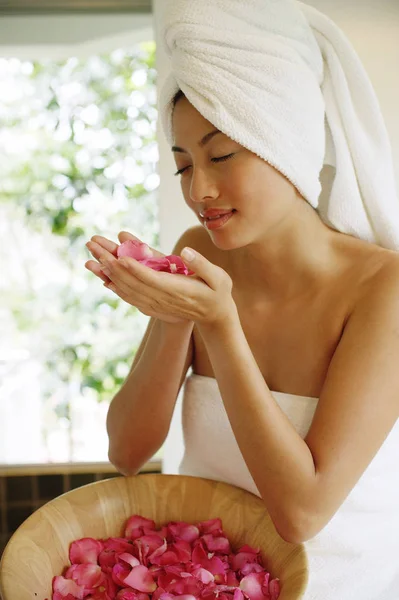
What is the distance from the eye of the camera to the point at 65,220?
2.72 meters

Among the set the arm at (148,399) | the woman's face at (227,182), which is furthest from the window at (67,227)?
the woman's face at (227,182)

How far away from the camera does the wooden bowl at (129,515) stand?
94 centimetres

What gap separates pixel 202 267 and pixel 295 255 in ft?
1.33

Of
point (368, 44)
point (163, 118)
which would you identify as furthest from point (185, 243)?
point (368, 44)

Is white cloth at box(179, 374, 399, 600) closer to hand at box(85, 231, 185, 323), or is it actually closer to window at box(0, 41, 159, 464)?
hand at box(85, 231, 185, 323)

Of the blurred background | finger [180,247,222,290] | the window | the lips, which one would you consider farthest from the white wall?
finger [180,247,222,290]

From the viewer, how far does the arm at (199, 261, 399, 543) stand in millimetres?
1008

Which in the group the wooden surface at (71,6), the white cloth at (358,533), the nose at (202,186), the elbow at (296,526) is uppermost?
the wooden surface at (71,6)

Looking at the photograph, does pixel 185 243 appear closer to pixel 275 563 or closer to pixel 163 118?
pixel 163 118

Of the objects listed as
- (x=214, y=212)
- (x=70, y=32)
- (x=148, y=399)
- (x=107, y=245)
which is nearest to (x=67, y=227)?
(x=70, y=32)

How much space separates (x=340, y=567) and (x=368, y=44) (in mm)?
1300

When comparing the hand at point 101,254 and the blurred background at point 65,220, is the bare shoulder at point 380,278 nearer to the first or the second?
the hand at point 101,254

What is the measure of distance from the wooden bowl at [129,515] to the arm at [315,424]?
7 centimetres

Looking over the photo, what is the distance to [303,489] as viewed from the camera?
1.00 meters
